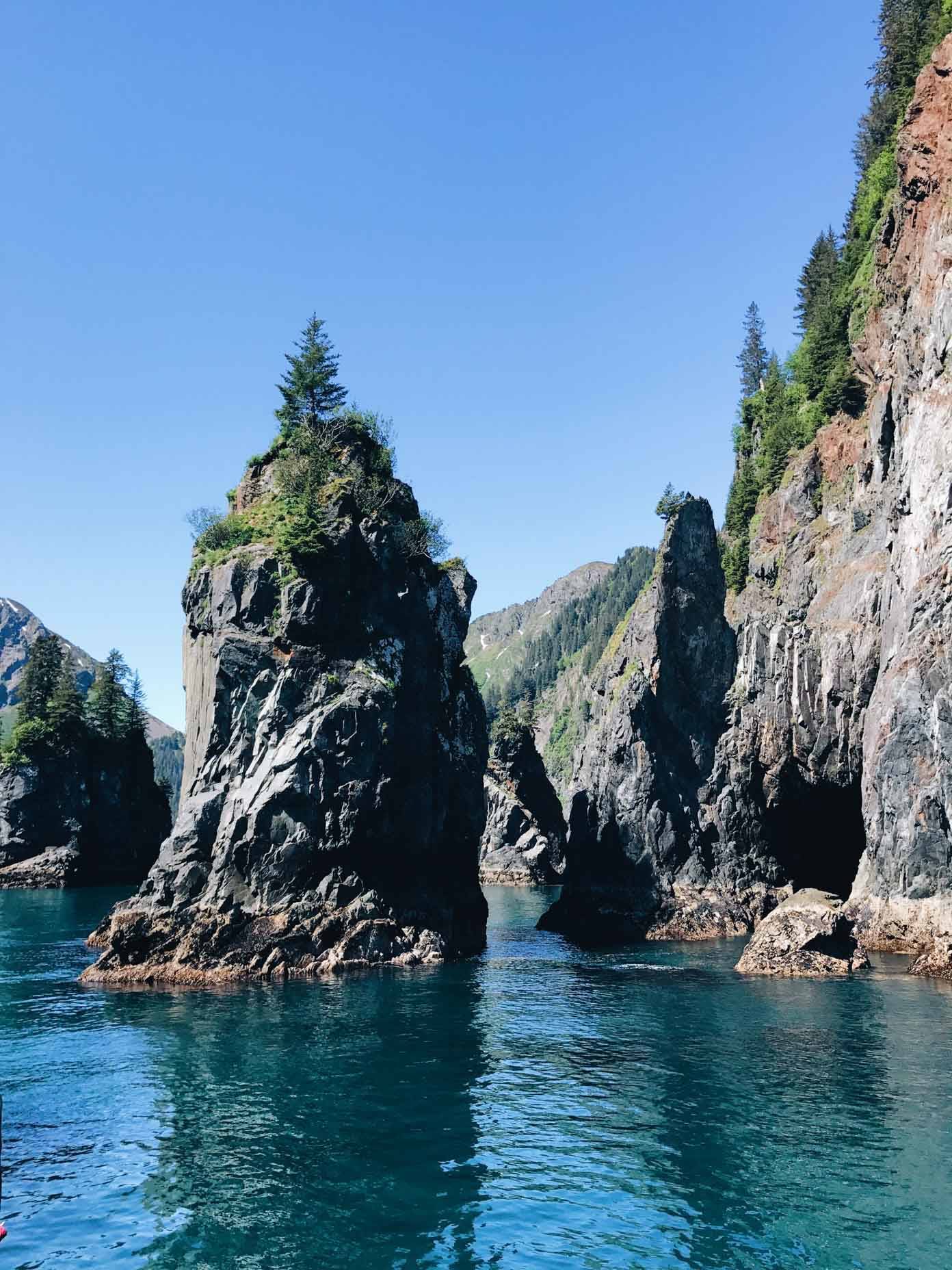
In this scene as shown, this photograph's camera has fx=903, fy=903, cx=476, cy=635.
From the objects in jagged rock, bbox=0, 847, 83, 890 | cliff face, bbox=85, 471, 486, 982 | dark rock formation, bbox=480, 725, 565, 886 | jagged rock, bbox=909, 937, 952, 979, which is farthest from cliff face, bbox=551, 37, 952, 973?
jagged rock, bbox=0, 847, 83, 890

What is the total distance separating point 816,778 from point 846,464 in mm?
26155

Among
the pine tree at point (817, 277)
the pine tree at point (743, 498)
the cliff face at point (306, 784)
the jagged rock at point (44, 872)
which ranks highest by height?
the pine tree at point (817, 277)

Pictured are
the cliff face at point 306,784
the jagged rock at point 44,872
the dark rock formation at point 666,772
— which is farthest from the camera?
the jagged rock at point 44,872

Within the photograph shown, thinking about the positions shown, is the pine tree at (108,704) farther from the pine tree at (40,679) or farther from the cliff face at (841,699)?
the cliff face at (841,699)

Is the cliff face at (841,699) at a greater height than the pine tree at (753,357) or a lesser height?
lesser

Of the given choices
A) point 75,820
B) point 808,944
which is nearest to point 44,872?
point 75,820

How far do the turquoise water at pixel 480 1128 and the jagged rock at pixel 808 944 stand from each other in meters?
3.00

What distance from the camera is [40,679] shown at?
126m

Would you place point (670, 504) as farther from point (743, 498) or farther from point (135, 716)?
point (135, 716)

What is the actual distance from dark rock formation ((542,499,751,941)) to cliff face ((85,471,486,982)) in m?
18.9

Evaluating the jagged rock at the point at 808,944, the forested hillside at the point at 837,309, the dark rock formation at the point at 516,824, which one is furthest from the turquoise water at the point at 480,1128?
the dark rock formation at the point at 516,824

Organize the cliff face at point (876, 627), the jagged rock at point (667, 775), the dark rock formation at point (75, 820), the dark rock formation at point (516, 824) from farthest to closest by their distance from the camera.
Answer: the dark rock formation at point (516, 824), the dark rock formation at point (75, 820), the jagged rock at point (667, 775), the cliff face at point (876, 627)

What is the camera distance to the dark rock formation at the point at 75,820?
4688 inches

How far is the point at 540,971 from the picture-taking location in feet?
178
